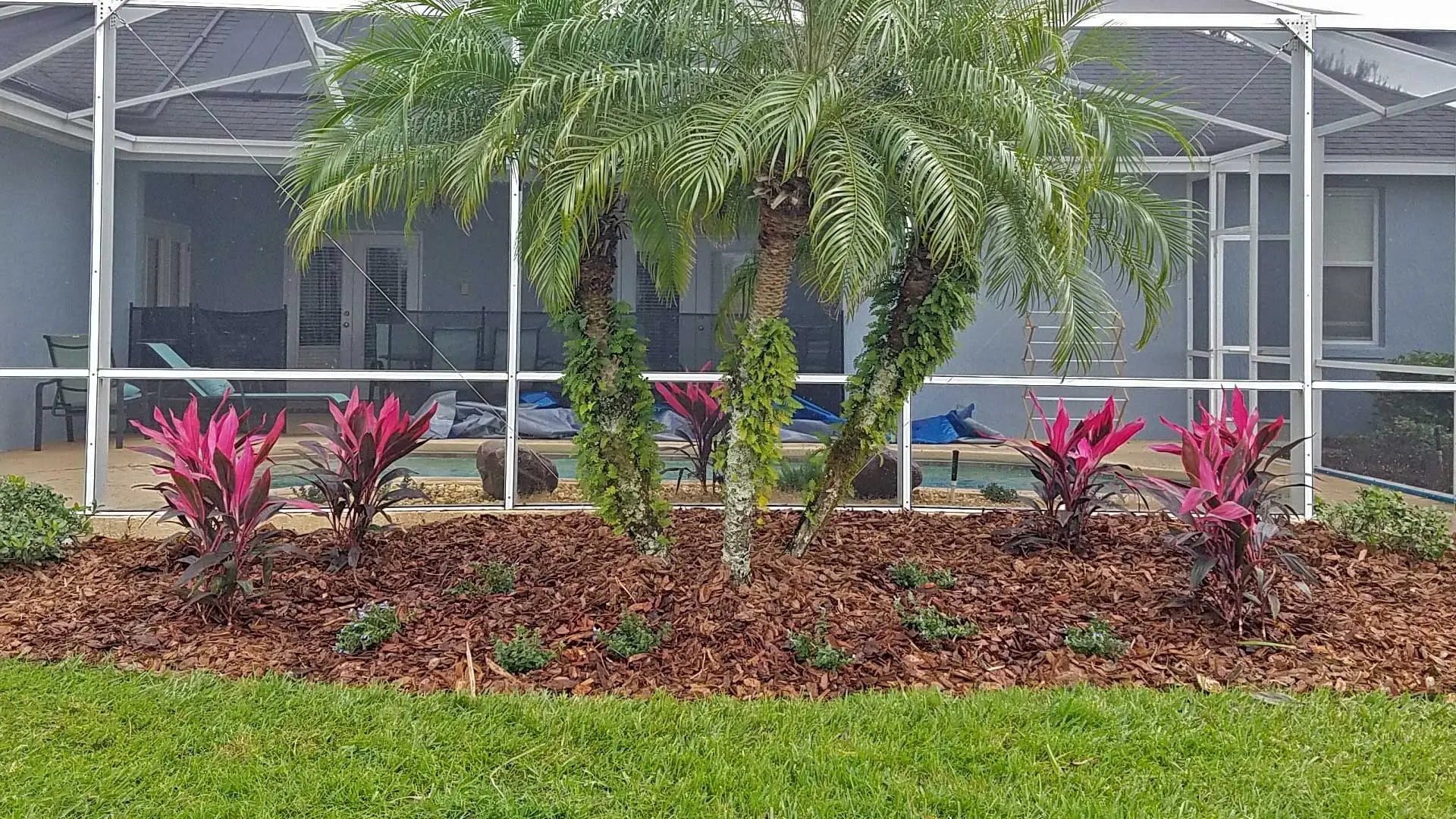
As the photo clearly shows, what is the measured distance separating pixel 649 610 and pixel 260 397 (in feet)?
11.8

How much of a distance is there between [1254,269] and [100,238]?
8.02 m

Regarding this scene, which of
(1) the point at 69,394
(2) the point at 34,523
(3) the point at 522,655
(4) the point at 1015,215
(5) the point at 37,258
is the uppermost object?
(5) the point at 37,258

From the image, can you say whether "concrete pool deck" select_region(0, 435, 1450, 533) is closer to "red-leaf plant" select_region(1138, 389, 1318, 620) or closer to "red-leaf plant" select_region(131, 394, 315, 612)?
"red-leaf plant" select_region(131, 394, 315, 612)

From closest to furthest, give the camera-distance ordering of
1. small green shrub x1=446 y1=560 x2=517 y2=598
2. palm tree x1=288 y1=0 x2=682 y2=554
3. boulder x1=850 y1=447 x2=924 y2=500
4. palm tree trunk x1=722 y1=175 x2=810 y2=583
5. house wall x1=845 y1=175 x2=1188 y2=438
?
palm tree x1=288 y1=0 x2=682 y2=554
palm tree trunk x1=722 y1=175 x2=810 y2=583
small green shrub x1=446 y1=560 x2=517 y2=598
boulder x1=850 y1=447 x2=924 y2=500
house wall x1=845 y1=175 x2=1188 y2=438

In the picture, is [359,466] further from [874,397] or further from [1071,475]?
[1071,475]

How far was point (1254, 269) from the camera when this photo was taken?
8.41 metres

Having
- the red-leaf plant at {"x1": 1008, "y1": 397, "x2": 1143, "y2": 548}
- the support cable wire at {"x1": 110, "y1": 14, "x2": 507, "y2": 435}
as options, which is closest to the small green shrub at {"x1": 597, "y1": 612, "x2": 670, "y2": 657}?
the red-leaf plant at {"x1": 1008, "y1": 397, "x2": 1143, "y2": 548}

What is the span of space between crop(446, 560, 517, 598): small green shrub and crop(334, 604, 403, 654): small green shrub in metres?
0.43

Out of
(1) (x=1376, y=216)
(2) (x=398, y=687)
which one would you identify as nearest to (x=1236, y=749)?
(2) (x=398, y=687)

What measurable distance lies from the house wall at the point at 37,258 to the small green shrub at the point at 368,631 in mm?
3735

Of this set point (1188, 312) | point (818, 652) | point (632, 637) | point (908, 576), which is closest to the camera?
point (818, 652)

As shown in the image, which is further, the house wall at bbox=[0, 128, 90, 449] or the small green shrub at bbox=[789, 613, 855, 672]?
the house wall at bbox=[0, 128, 90, 449]

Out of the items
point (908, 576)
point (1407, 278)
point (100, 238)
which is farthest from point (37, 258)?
point (1407, 278)

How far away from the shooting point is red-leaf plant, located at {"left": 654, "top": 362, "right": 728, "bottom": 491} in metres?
6.84
